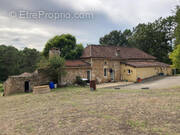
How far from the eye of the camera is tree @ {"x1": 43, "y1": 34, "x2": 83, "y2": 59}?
2295cm

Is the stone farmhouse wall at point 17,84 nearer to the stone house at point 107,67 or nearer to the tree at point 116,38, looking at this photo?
the stone house at point 107,67

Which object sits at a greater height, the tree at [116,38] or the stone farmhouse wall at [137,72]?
the tree at [116,38]

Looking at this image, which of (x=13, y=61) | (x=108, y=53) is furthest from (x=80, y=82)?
(x=13, y=61)

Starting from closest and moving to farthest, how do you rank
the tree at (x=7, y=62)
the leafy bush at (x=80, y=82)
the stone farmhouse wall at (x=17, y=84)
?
1. the stone farmhouse wall at (x=17, y=84)
2. the leafy bush at (x=80, y=82)
3. the tree at (x=7, y=62)

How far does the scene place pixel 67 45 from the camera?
76.5 ft

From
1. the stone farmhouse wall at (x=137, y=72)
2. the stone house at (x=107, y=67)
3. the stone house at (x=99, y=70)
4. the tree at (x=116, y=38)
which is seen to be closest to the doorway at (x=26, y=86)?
the stone house at (x=99, y=70)

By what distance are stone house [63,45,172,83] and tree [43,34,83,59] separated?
4.64 ft

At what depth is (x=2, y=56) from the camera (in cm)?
3694

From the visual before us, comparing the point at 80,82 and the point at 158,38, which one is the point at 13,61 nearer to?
the point at 80,82

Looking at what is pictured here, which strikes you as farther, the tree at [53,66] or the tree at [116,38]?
the tree at [116,38]

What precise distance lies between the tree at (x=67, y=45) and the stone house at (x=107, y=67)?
1413mm

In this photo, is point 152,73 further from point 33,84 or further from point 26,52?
point 26,52

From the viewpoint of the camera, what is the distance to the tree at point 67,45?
75.3 feet

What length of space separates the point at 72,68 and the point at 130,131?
47.6 ft
